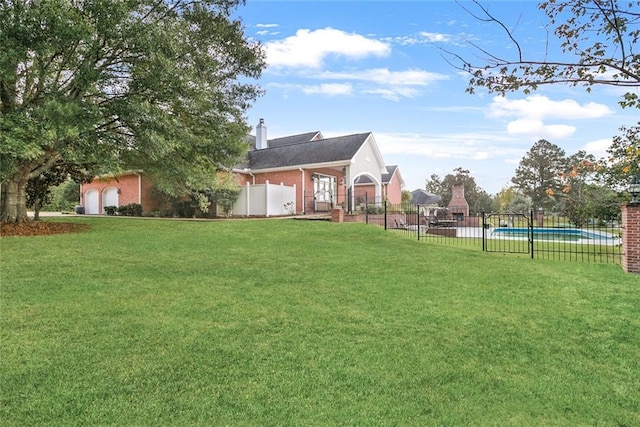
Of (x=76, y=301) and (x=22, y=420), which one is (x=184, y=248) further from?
(x=22, y=420)

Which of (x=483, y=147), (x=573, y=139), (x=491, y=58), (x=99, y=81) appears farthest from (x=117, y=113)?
(x=483, y=147)

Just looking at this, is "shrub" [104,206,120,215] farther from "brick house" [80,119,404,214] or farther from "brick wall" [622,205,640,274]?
"brick wall" [622,205,640,274]

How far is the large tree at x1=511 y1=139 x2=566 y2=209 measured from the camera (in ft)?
172

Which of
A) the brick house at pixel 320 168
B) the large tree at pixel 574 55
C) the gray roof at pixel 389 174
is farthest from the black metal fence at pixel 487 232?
the large tree at pixel 574 55

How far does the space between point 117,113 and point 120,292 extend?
718 centimetres

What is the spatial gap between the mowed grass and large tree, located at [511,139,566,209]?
51.9 metres

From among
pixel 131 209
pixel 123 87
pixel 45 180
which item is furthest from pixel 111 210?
pixel 123 87

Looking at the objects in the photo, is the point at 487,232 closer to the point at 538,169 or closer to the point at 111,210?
the point at 111,210

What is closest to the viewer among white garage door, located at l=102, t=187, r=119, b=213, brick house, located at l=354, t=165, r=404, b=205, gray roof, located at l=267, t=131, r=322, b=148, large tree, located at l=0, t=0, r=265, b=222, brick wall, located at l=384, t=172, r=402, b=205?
large tree, located at l=0, t=0, r=265, b=222

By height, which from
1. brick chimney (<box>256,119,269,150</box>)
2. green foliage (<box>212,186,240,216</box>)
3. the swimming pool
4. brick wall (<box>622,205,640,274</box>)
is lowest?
the swimming pool

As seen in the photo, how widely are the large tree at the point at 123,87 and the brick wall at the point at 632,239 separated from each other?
1186 centimetres

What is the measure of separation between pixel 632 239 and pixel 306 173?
16716mm

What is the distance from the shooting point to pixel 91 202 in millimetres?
28172

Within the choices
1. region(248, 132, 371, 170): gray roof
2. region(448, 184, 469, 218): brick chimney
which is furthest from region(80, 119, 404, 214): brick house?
region(448, 184, 469, 218): brick chimney
